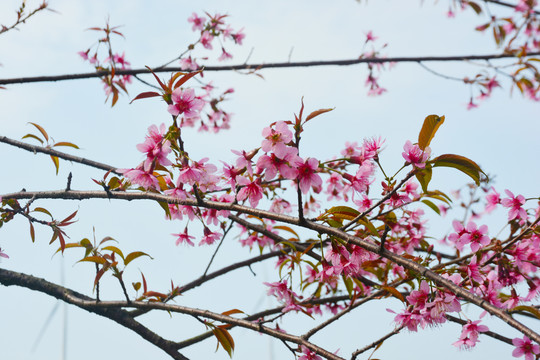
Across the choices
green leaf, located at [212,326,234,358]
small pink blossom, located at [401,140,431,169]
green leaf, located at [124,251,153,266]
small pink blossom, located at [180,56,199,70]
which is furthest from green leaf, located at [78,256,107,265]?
small pink blossom, located at [180,56,199,70]

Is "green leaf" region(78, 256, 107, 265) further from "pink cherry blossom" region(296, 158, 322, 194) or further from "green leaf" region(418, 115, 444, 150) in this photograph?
"green leaf" region(418, 115, 444, 150)

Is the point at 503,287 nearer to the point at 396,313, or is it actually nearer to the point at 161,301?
the point at 396,313

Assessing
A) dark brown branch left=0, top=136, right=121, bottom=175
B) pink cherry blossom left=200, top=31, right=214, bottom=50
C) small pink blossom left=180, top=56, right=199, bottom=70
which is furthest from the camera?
pink cherry blossom left=200, top=31, right=214, bottom=50

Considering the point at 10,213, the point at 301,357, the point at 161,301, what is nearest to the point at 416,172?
the point at 301,357

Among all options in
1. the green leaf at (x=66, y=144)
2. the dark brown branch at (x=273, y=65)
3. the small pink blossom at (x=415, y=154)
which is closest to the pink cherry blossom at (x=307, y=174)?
the small pink blossom at (x=415, y=154)

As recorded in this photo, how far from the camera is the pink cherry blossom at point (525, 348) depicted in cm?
161

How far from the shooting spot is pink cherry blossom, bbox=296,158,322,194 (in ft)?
3.77

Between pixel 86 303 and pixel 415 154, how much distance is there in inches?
53.6

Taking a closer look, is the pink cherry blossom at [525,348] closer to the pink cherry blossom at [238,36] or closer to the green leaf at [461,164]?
the green leaf at [461,164]

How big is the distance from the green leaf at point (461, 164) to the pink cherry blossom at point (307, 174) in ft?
0.97

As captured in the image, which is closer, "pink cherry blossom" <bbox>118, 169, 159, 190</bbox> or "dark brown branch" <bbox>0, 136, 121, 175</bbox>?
"pink cherry blossom" <bbox>118, 169, 159, 190</bbox>

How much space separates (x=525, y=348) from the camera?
1.63 metres

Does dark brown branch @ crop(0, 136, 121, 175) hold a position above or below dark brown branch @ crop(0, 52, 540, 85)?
below

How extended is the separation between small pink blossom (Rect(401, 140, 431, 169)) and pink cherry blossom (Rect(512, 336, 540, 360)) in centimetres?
92
